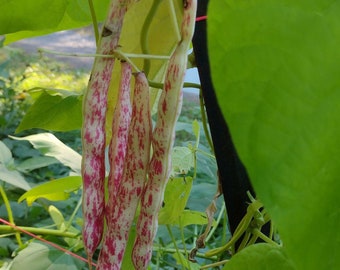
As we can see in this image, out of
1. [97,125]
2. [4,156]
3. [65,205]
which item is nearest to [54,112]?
[97,125]

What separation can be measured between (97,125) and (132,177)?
4cm

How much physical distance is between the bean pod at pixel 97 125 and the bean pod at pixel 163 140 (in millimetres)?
33

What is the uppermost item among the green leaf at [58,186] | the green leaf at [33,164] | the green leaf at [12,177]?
the green leaf at [58,186]

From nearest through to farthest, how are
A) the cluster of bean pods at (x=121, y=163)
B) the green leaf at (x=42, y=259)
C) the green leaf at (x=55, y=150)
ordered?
the cluster of bean pods at (x=121, y=163) → the green leaf at (x=42, y=259) → the green leaf at (x=55, y=150)

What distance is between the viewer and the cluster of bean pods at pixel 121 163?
43 centimetres

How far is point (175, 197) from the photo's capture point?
0.65 meters

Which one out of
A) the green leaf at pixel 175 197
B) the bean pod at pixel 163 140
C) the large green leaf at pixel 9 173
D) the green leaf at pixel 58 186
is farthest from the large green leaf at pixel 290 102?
the large green leaf at pixel 9 173

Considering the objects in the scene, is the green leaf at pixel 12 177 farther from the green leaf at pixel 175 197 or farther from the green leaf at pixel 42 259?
the green leaf at pixel 175 197

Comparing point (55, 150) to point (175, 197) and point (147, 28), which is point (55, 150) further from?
point (147, 28)

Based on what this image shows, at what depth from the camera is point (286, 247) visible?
30 cm

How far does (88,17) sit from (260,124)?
0.35 m

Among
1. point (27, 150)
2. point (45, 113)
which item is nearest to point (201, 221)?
point (45, 113)

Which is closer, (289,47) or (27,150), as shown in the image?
(289,47)

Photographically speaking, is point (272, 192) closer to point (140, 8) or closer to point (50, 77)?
point (140, 8)
